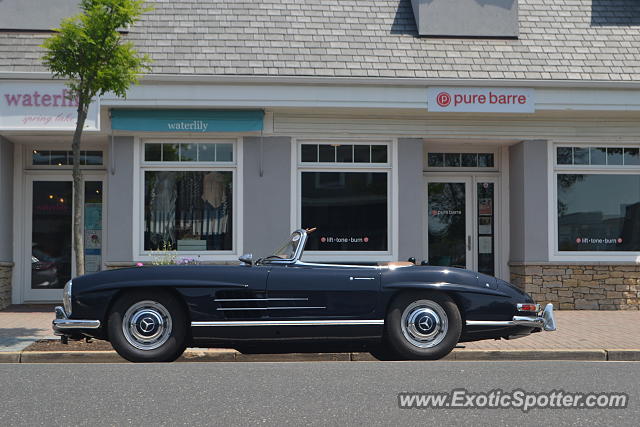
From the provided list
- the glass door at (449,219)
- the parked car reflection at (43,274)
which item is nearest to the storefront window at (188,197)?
the parked car reflection at (43,274)

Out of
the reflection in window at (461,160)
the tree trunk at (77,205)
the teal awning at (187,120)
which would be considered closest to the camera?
the tree trunk at (77,205)

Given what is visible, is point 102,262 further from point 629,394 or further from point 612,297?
point 629,394

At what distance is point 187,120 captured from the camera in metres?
12.5

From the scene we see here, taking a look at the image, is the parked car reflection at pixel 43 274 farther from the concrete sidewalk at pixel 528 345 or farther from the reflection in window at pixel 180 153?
the reflection in window at pixel 180 153

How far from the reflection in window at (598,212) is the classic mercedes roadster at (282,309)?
6.15 meters

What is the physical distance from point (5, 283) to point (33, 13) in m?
4.45

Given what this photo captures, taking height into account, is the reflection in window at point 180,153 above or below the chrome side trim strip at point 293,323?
above

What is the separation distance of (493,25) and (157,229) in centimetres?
670

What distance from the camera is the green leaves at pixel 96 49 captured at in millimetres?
9438

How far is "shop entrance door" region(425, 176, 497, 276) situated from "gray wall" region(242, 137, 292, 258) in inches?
109

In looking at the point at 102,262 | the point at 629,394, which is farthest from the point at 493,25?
the point at 629,394

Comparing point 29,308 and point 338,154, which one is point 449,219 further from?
point 29,308

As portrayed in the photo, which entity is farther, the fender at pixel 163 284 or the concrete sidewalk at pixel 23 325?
the concrete sidewalk at pixel 23 325

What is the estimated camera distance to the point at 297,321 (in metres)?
7.34
